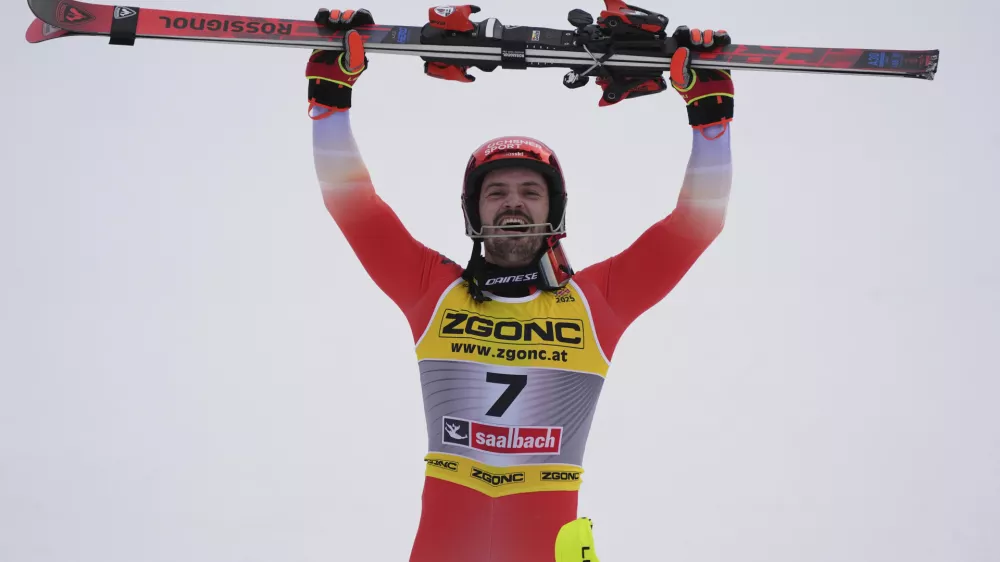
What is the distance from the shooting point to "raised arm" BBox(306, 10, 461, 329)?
4062 mm

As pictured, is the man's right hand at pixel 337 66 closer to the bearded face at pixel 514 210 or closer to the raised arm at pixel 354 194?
the raised arm at pixel 354 194

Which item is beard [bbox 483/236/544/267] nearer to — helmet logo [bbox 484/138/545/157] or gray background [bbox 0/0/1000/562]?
helmet logo [bbox 484/138/545/157]

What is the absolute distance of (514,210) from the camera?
3951 mm

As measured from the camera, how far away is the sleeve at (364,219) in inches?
160

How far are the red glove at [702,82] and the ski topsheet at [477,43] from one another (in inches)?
1.3

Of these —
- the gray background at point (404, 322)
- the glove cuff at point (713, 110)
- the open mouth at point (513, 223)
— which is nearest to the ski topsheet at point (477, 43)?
the glove cuff at point (713, 110)

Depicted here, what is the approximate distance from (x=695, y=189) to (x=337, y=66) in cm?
122

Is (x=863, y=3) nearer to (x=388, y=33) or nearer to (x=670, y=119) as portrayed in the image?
(x=670, y=119)

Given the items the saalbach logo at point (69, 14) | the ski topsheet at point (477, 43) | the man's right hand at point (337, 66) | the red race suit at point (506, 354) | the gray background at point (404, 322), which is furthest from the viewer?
the gray background at point (404, 322)

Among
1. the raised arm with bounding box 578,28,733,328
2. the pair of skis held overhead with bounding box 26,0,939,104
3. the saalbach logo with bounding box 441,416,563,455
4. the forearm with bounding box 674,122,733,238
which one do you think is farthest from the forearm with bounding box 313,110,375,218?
the forearm with bounding box 674,122,733,238

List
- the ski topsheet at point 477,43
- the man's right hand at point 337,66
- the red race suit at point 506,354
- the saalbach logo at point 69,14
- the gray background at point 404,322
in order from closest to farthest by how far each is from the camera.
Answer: the red race suit at point 506,354 → the ski topsheet at point 477,43 → the man's right hand at point 337,66 → the saalbach logo at point 69,14 → the gray background at point 404,322

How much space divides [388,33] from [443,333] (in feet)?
3.29

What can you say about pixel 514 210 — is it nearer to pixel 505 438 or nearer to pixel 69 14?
pixel 505 438

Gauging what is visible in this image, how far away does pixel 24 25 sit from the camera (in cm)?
724
